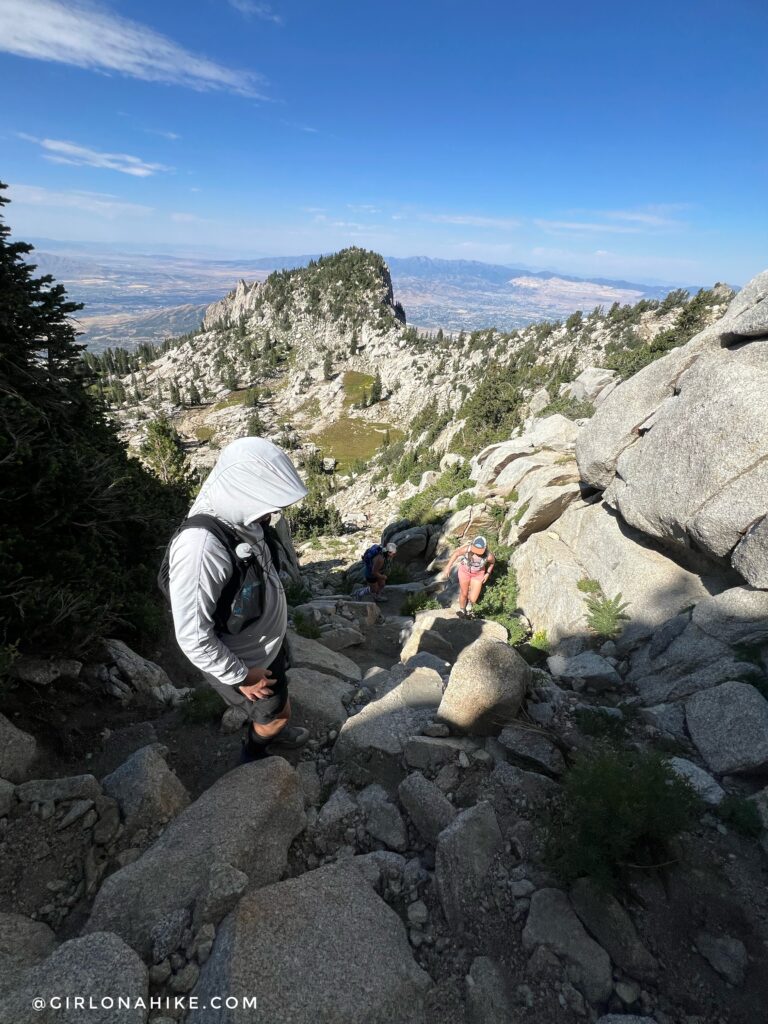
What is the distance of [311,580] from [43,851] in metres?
20.7

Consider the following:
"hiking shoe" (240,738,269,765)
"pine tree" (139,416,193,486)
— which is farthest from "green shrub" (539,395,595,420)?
"pine tree" (139,416,193,486)

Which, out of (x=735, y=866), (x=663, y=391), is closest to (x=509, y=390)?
(x=663, y=391)

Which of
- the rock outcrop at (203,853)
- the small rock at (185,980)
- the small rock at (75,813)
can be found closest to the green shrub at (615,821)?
the rock outcrop at (203,853)

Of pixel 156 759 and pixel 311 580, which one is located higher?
pixel 156 759

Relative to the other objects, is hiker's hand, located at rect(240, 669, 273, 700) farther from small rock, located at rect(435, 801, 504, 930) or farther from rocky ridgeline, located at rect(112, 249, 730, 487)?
rocky ridgeline, located at rect(112, 249, 730, 487)

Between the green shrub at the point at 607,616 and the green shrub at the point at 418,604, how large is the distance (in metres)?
6.09

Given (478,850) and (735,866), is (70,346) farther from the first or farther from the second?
(735,866)

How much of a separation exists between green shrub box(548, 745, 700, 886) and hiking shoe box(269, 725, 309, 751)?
128 inches

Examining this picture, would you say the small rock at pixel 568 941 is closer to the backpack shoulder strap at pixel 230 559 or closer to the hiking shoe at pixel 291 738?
the hiking shoe at pixel 291 738

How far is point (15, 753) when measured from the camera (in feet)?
17.4

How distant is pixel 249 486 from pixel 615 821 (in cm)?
420

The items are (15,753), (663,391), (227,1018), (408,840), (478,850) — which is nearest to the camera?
(227,1018)

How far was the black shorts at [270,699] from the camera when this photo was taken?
4887 millimetres

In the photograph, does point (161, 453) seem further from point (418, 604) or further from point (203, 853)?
point (203, 853)
